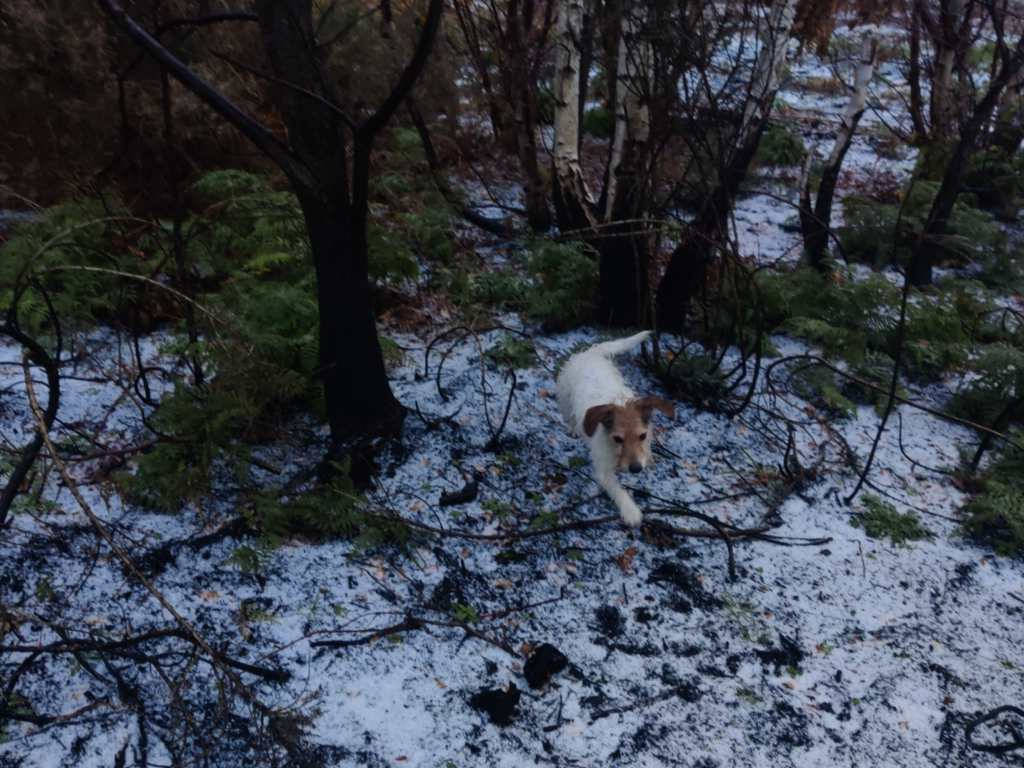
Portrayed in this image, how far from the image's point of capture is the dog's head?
3607 millimetres

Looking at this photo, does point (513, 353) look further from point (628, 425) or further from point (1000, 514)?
point (1000, 514)

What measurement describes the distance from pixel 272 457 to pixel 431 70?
5380 mm

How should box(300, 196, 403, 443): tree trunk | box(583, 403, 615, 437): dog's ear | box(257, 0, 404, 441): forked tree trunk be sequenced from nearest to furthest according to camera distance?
box(257, 0, 404, 441): forked tree trunk < box(300, 196, 403, 443): tree trunk < box(583, 403, 615, 437): dog's ear

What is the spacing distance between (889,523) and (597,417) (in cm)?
201

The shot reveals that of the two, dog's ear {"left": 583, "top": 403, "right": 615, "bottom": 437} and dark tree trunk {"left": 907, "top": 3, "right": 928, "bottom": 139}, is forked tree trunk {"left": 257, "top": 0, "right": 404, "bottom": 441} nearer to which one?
dog's ear {"left": 583, "top": 403, "right": 615, "bottom": 437}

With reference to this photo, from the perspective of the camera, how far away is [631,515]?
368 centimetres

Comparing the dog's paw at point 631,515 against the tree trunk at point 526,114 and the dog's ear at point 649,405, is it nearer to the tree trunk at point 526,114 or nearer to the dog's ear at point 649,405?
the dog's ear at point 649,405

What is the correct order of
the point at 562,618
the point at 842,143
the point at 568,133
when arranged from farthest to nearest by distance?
the point at 842,143 < the point at 568,133 < the point at 562,618

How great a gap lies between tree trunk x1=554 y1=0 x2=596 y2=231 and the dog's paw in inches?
132

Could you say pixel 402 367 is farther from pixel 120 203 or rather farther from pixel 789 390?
pixel 789 390

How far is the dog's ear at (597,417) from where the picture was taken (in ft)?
11.8

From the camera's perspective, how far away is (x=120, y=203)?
16.0ft

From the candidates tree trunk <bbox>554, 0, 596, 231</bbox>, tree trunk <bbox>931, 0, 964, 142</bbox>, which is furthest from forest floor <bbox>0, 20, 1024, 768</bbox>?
tree trunk <bbox>931, 0, 964, 142</bbox>

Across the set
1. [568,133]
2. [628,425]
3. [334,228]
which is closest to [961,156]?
[568,133]
